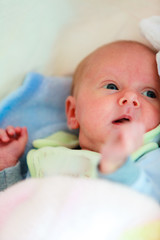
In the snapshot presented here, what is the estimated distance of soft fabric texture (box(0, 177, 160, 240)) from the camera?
685 mm

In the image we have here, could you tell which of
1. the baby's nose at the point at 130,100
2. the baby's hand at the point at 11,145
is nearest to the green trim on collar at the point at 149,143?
the baby's nose at the point at 130,100

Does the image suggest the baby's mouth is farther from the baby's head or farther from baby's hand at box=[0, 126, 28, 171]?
baby's hand at box=[0, 126, 28, 171]

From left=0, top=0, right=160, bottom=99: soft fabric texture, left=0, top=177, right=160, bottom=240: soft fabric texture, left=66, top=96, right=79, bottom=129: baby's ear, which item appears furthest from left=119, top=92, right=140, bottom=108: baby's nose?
left=0, top=0, right=160, bottom=99: soft fabric texture

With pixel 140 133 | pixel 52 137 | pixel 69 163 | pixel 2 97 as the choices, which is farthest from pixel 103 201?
pixel 2 97

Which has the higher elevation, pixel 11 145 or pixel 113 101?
pixel 113 101

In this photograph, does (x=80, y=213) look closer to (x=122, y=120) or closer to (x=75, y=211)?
(x=75, y=211)

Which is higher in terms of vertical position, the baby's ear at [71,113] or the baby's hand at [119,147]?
the baby's hand at [119,147]

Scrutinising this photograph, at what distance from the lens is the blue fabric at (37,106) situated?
1346 mm

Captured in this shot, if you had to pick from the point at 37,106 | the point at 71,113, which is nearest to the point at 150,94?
the point at 71,113

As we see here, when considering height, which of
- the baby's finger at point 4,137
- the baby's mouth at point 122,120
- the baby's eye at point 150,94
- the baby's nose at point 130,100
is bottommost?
the baby's finger at point 4,137

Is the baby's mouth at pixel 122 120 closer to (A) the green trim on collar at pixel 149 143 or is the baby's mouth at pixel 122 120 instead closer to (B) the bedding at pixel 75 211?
(A) the green trim on collar at pixel 149 143

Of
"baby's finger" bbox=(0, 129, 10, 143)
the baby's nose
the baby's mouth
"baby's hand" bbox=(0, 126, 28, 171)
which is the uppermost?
the baby's nose

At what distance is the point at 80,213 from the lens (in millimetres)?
698

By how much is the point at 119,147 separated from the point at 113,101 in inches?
17.2
